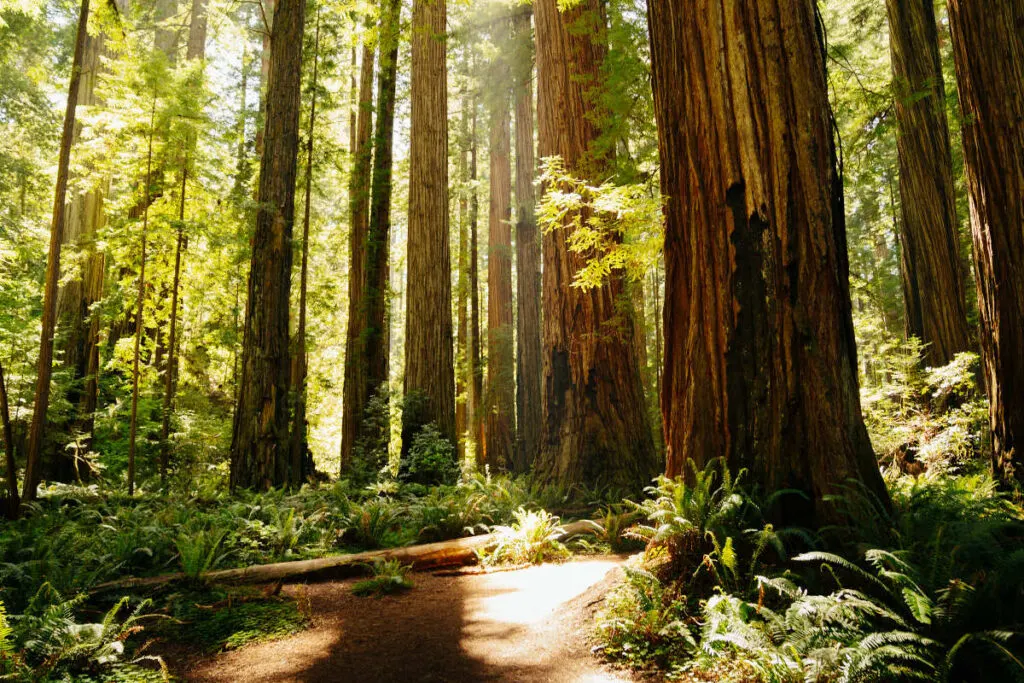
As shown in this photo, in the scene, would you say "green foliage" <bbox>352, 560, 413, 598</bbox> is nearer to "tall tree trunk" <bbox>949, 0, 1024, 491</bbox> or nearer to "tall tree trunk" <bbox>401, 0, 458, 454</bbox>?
"tall tree trunk" <bbox>401, 0, 458, 454</bbox>

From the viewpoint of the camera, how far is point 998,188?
473cm

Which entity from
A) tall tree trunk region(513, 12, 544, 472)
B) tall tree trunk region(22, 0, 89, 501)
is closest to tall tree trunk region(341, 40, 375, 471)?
tall tree trunk region(513, 12, 544, 472)

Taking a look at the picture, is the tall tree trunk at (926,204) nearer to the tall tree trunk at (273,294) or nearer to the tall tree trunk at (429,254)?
the tall tree trunk at (429,254)

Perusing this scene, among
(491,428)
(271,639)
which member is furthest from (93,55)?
(271,639)

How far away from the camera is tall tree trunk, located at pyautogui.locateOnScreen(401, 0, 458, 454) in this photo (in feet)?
32.7

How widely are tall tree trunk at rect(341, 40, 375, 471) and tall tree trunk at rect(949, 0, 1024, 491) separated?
9.86 m

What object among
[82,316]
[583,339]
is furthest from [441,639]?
[82,316]

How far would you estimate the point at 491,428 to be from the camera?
50.5 feet

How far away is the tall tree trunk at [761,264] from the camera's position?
352cm

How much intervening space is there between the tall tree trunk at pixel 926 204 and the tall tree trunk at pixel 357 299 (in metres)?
10.5

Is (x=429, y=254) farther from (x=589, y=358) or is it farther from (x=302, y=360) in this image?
(x=302, y=360)

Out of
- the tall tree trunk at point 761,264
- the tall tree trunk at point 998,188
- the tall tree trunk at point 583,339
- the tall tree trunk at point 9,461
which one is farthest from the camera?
the tall tree trunk at point 583,339

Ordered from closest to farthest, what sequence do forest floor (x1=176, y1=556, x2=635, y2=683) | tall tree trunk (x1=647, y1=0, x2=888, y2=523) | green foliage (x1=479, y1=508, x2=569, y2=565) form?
forest floor (x1=176, y1=556, x2=635, y2=683) < tall tree trunk (x1=647, y1=0, x2=888, y2=523) < green foliage (x1=479, y1=508, x2=569, y2=565)

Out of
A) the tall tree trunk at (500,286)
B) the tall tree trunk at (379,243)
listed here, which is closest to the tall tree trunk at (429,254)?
the tall tree trunk at (379,243)
